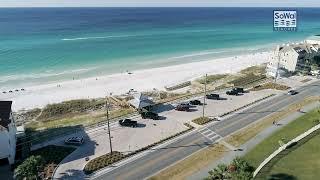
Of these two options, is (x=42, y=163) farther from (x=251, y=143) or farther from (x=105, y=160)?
(x=251, y=143)

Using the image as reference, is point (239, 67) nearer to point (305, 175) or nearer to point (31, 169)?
point (305, 175)

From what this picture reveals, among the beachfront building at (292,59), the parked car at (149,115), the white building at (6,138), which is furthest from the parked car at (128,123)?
the beachfront building at (292,59)

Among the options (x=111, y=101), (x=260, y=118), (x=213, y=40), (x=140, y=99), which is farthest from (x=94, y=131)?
(x=213, y=40)

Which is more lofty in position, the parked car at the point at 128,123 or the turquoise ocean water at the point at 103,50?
the turquoise ocean water at the point at 103,50

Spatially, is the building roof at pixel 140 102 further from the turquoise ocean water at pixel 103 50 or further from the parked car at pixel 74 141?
the turquoise ocean water at pixel 103 50

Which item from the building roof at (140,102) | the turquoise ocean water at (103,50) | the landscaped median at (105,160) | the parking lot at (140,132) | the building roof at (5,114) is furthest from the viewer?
the turquoise ocean water at (103,50)

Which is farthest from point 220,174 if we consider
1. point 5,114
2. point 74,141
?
point 5,114

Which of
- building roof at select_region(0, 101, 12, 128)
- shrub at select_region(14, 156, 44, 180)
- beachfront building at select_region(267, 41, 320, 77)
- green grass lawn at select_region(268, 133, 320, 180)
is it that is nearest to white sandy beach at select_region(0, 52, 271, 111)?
beachfront building at select_region(267, 41, 320, 77)

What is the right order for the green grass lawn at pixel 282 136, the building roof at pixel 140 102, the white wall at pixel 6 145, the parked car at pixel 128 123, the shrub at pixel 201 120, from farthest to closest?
the building roof at pixel 140 102 → the shrub at pixel 201 120 → the parked car at pixel 128 123 → the green grass lawn at pixel 282 136 → the white wall at pixel 6 145
